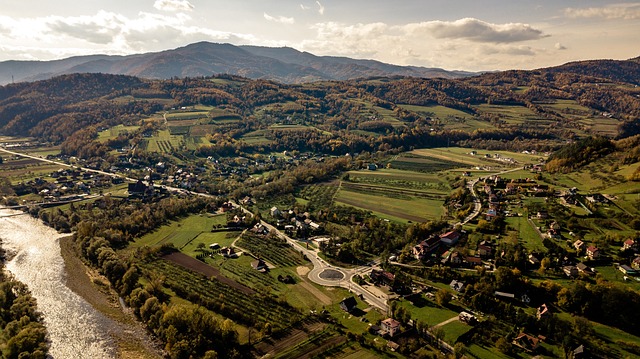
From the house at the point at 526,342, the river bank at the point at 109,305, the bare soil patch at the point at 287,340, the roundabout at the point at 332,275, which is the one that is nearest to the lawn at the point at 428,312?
the house at the point at 526,342

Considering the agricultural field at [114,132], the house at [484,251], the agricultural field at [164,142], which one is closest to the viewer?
the house at [484,251]

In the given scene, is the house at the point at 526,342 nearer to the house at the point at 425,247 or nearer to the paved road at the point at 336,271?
the paved road at the point at 336,271

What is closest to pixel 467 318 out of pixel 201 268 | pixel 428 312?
pixel 428 312

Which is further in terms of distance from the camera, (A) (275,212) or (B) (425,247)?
(A) (275,212)

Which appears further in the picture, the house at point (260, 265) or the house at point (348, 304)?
the house at point (260, 265)

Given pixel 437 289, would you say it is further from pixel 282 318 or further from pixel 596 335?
pixel 282 318

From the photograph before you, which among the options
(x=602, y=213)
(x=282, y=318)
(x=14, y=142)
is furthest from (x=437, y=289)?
(x=14, y=142)

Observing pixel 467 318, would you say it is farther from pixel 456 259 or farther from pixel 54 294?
pixel 54 294
